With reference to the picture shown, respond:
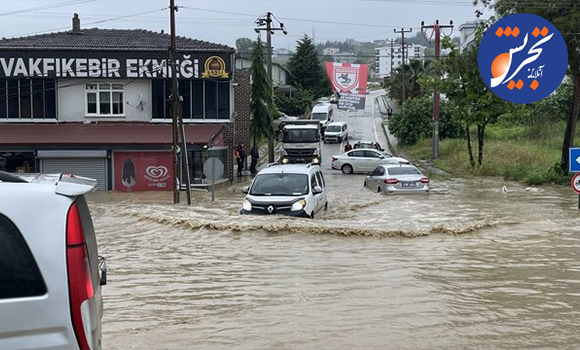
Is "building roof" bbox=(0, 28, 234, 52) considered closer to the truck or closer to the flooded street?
the truck

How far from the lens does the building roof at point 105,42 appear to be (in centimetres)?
3803

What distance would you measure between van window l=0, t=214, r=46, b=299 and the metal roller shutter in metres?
32.4

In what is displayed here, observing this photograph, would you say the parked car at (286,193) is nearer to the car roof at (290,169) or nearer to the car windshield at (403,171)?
the car roof at (290,169)

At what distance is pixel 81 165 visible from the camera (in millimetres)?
35312

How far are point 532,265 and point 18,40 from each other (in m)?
34.9

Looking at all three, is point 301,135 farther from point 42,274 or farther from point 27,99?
point 42,274

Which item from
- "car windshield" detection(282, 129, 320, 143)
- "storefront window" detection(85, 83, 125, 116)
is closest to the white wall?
"storefront window" detection(85, 83, 125, 116)

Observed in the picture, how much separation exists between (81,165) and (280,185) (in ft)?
66.0

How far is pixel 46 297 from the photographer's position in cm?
359

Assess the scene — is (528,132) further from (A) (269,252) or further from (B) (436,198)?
(A) (269,252)

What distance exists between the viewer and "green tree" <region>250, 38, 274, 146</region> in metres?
45.5

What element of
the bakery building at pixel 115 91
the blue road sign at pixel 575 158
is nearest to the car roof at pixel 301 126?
the bakery building at pixel 115 91

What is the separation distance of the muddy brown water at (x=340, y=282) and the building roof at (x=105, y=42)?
21.3 meters

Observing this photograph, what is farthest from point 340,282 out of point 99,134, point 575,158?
point 99,134
